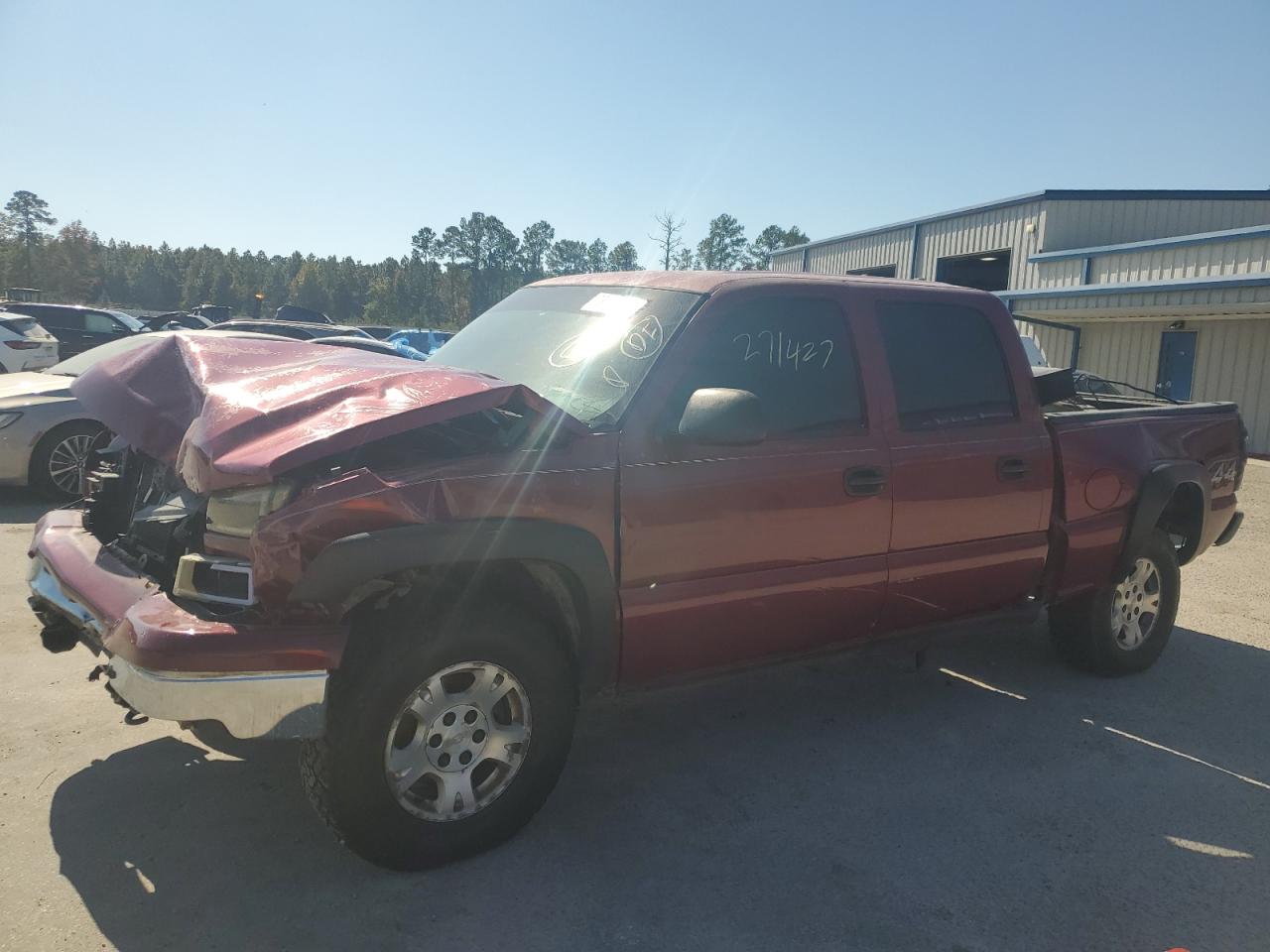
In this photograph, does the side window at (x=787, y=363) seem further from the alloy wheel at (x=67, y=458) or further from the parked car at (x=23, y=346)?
the parked car at (x=23, y=346)

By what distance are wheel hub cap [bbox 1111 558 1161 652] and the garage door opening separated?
64.8 ft

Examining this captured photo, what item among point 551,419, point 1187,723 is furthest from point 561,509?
point 1187,723

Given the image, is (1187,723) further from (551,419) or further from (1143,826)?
(551,419)

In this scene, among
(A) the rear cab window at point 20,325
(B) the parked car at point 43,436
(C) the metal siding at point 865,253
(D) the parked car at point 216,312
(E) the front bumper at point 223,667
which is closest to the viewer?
(E) the front bumper at point 223,667

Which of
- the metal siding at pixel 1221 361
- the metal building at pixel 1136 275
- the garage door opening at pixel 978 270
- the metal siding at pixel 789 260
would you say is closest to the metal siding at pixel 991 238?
the metal building at pixel 1136 275

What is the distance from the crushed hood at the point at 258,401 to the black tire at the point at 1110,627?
3296mm

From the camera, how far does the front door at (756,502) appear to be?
3.07 m

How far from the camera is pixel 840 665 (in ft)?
16.1

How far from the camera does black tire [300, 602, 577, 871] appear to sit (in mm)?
2561

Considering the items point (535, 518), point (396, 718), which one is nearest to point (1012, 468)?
point (535, 518)

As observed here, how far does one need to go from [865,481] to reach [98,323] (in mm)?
22914

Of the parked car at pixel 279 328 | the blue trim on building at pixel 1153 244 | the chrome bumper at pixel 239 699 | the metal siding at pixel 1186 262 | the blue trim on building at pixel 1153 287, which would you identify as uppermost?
the blue trim on building at pixel 1153 244

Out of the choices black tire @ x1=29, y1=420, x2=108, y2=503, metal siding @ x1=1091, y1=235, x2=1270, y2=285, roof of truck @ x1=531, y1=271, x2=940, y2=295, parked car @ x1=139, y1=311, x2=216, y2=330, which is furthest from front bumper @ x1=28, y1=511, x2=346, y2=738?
parked car @ x1=139, y1=311, x2=216, y2=330

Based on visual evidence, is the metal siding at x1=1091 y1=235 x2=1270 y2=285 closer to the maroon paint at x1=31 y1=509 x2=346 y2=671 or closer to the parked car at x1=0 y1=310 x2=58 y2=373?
the maroon paint at x1=31 y1=509 x2=346 y2=671
